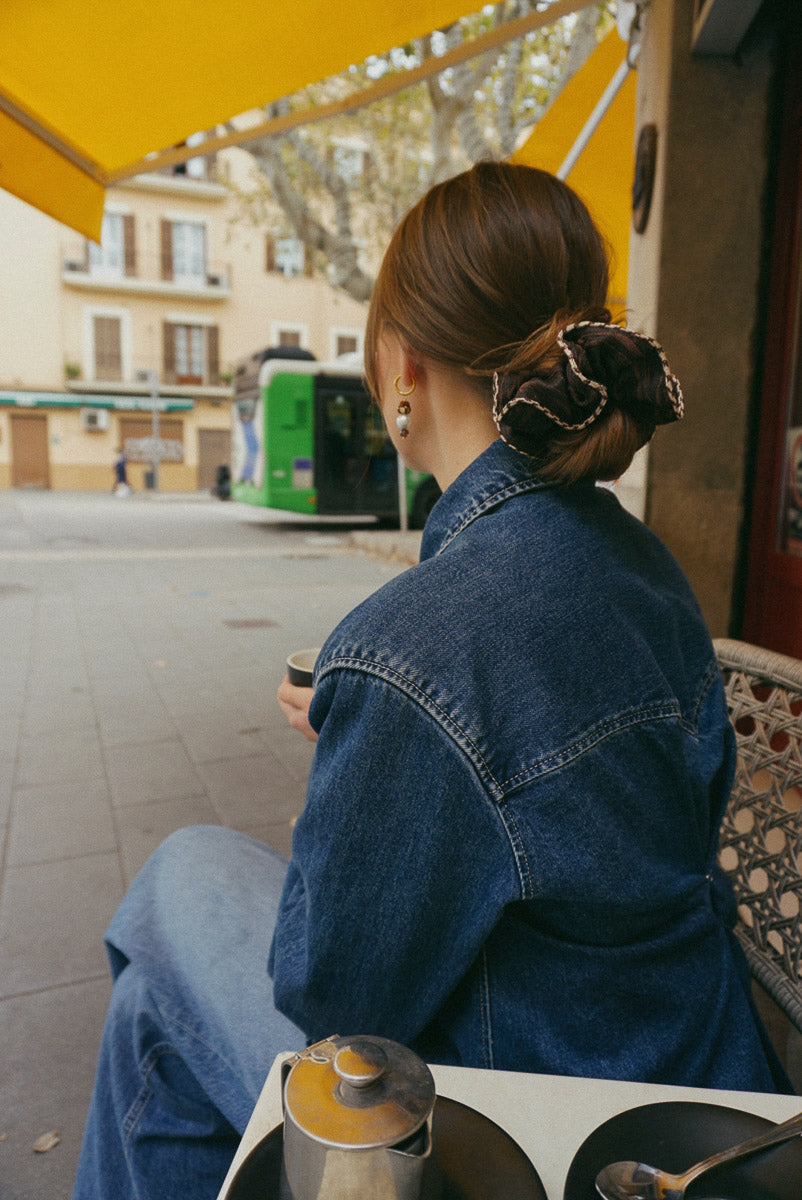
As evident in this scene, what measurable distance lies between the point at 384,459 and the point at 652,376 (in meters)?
14.0

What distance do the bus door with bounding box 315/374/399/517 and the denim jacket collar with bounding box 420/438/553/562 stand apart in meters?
13.3

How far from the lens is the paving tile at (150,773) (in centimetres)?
354

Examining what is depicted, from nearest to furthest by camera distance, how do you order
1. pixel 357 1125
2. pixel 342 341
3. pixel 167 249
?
pixel 357 1125 < pixel 167 249 < pixel 342 341

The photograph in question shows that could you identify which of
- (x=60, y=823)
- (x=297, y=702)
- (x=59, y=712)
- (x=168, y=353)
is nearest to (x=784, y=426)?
(x=297, y=702)

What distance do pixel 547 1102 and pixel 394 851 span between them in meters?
0.25

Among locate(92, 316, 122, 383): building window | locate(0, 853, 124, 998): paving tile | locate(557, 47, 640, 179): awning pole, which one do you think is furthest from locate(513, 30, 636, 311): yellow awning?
locate(92, 316, 122, 383): building window

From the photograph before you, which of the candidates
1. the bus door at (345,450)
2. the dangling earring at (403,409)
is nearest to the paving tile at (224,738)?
the dangling earring at (403,409)

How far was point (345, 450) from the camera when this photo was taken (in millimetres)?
14469

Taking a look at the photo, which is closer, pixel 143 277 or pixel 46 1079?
pixel 46 1079

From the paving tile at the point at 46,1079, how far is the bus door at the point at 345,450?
40.7ft

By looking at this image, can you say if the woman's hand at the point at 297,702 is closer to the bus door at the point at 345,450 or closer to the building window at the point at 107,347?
the bus door at the point at 345,450

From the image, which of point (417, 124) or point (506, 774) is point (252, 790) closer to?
point (506, 774)

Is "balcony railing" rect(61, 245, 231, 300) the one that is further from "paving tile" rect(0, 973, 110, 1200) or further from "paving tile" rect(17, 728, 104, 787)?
"paving tile" rect(0, 973, 110, 1200)

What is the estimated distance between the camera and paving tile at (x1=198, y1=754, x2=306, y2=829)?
11.0 ft
